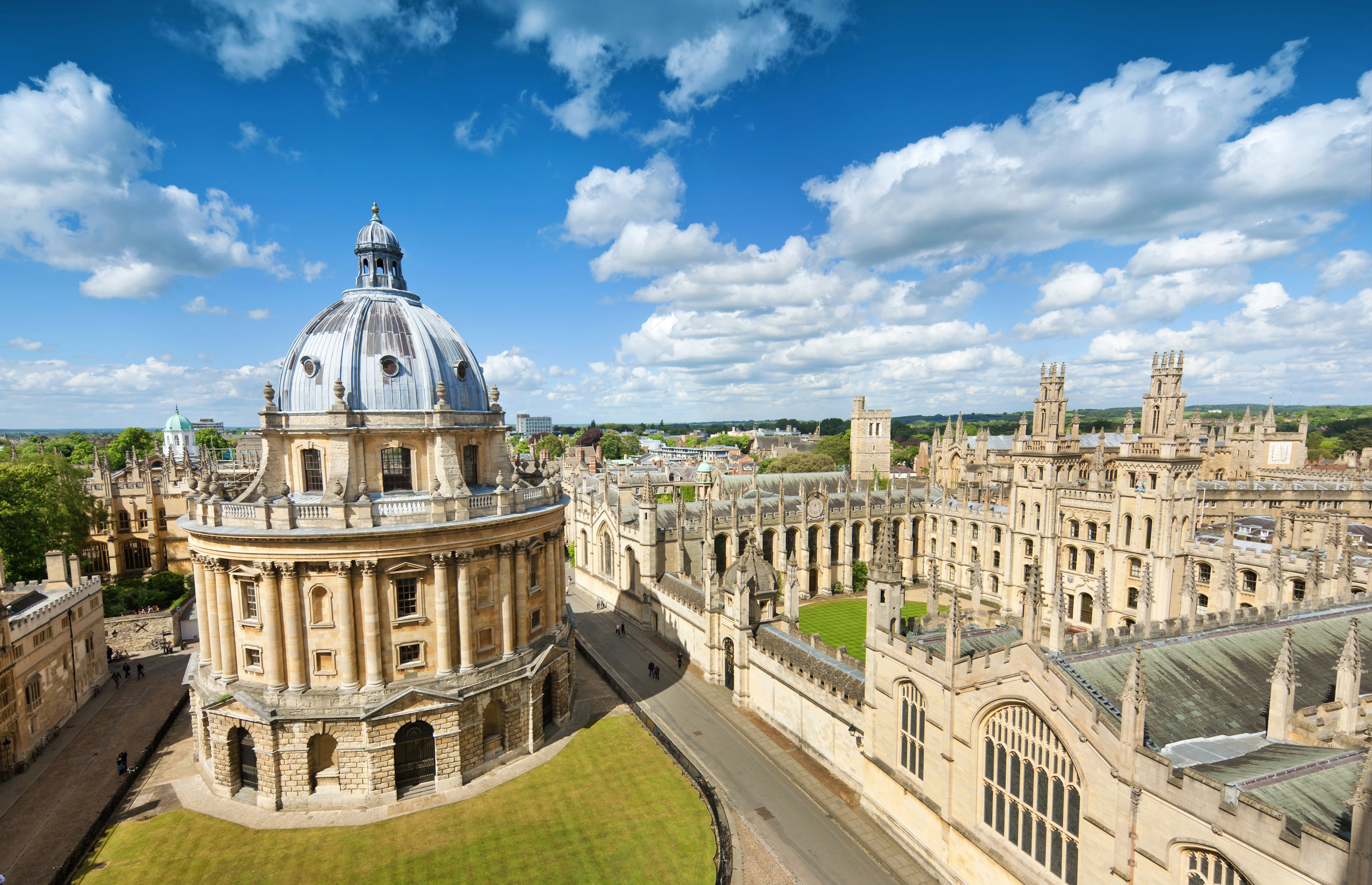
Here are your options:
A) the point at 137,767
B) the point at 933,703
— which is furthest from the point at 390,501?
the point at 933,703

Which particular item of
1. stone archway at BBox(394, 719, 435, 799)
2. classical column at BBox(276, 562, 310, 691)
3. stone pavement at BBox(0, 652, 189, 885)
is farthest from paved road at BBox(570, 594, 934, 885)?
stone pavement at BBox(0, 652, 189, 885)

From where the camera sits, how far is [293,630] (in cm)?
2612

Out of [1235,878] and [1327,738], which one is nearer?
[1235,878]

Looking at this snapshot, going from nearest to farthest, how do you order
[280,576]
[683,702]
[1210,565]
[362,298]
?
[280,576]
[362,298]
[683,702]
[1210,565]

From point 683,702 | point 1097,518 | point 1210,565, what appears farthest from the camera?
point 1097,518

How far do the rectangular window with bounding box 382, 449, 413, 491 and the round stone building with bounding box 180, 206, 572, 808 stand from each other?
0.08 m

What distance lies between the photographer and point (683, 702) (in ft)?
120

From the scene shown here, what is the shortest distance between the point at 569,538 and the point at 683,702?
4430cm

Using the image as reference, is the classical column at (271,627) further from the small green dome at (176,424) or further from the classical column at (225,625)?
the small green dome at (176,424)

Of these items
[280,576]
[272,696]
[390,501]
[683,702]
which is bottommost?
A: [683,702]

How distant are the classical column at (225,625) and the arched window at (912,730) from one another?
29.1 meters

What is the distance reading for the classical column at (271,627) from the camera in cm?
2591

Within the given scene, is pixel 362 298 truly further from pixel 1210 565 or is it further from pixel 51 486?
pixel 1210 565

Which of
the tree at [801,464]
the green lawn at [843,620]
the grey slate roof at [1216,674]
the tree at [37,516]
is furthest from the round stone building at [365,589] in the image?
the tree at [801,464]
